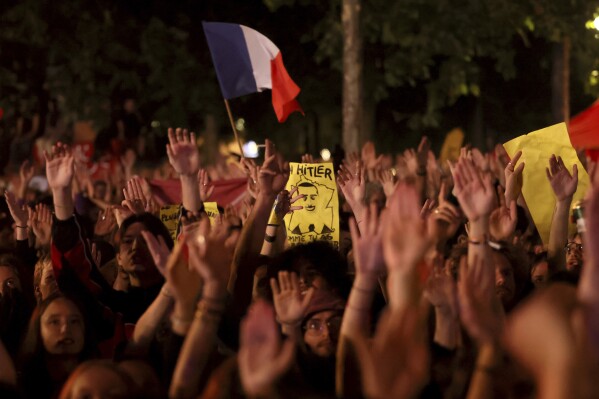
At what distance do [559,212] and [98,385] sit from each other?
11.3ft

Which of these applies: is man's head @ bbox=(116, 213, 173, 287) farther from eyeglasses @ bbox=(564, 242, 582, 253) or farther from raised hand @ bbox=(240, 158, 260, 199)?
eyeglasses @ bbox=(564, 242, 582, 253)

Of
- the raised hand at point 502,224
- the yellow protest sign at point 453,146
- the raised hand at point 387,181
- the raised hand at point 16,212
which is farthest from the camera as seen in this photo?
the yellow protest sign at point 453,146

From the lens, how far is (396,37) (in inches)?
707

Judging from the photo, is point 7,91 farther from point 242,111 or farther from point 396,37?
point 396,37

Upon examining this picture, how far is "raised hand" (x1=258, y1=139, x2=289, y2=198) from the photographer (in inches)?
274

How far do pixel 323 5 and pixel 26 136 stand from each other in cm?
586

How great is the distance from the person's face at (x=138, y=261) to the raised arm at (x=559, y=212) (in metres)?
2.06

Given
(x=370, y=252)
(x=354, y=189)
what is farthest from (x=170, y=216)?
(x=370, y=252)

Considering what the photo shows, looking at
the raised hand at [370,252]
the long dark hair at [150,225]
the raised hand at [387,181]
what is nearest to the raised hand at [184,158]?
the long dark hair at [150,225]

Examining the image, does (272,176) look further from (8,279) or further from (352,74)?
(352,74)

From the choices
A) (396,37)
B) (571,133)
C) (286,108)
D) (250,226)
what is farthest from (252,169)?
(396,37)

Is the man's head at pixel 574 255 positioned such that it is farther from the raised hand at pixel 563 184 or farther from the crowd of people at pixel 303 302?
the raised hand at pixel 563 184

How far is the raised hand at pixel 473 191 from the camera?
17.7 ft

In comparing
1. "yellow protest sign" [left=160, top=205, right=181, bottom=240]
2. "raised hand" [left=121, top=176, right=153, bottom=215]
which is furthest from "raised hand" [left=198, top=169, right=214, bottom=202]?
"raised hand" [left=121, top=176, right=153, bottom=215]
